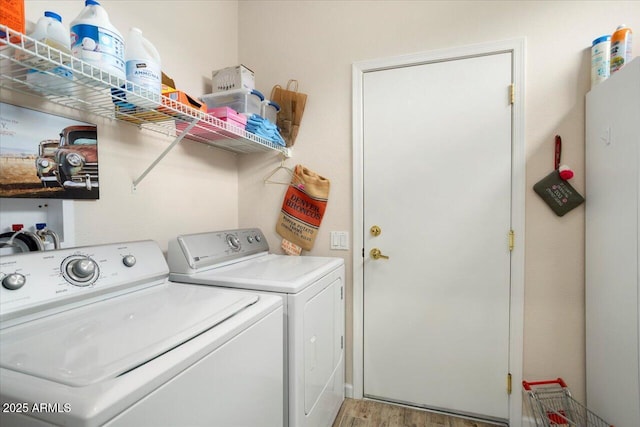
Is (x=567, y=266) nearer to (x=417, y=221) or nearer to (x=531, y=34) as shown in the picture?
(x=417, y=221)

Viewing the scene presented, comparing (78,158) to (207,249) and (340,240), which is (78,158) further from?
(340,240)

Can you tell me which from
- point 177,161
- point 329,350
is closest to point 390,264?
point 329,350

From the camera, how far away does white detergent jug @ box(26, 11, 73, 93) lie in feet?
2.88

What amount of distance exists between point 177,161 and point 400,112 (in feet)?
4.52

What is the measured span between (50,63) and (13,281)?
0.62 m

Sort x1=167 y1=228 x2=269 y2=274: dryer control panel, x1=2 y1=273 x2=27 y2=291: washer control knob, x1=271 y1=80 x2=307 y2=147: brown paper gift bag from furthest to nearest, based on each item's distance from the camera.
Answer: x1=271 y1=80 x2=307 y2=147: brown paper gift bag < x1=167 y1=228 x2=269 y2=274: dryer control panel < x1=2 y1=273 x2=27 y2=291: washer control knob

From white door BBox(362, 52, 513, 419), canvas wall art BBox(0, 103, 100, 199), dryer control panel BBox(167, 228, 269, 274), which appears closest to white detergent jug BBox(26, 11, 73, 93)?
canvas wall art BBox(0, 103, 100, 199)

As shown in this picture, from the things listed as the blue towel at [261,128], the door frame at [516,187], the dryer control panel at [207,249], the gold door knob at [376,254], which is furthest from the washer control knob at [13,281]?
the door frame at [516,187]

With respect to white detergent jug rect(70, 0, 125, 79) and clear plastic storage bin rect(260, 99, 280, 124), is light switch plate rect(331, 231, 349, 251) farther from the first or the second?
white detergent jug rect(70, 0, 125, 79)

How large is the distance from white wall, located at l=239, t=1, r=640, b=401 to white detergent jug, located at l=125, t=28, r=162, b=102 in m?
1.10

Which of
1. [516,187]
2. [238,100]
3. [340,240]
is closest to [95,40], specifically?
[238,100]

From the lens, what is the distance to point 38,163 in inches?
43.0

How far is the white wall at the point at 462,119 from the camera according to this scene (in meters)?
1.63

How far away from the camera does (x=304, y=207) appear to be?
209 centimetres
